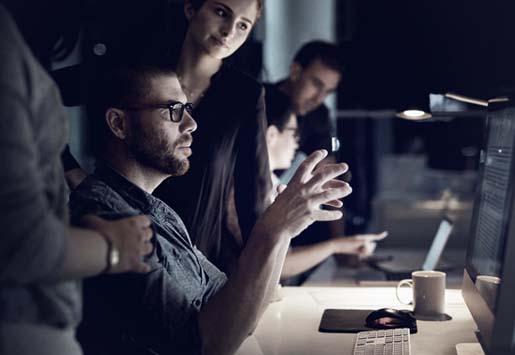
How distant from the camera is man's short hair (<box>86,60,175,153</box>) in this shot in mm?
1734

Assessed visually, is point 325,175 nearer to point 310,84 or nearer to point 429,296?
point 429,296

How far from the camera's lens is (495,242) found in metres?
1.42

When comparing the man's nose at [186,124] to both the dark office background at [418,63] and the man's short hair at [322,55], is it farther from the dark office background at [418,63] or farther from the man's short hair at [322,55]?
the dark office background at [418,63]

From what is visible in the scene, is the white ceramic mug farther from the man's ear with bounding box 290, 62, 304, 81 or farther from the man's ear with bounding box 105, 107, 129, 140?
the man's ear with bounding box 290, 62, 304, 81

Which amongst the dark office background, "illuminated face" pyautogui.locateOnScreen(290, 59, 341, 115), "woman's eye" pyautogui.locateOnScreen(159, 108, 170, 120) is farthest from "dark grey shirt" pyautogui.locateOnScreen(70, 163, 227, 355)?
the dark office background

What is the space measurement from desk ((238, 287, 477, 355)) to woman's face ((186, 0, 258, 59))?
2.62ft

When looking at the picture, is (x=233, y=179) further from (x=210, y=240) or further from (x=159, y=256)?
(x=159, y=256)

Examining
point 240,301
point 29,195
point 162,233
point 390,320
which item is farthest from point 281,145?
point 29,195

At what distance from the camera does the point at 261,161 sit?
88.9 inches

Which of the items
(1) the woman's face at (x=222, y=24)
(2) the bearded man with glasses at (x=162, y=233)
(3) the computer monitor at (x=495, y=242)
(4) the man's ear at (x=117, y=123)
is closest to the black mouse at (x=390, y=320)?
(3) the computer monitor at (x=495, y=242)

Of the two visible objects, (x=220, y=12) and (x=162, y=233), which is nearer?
(x=162, y=233)

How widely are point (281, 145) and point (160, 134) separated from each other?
109 cm

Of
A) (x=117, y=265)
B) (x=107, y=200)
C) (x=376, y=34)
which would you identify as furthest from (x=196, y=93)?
(x=376, y=34)

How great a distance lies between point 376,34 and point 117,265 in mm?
5708
